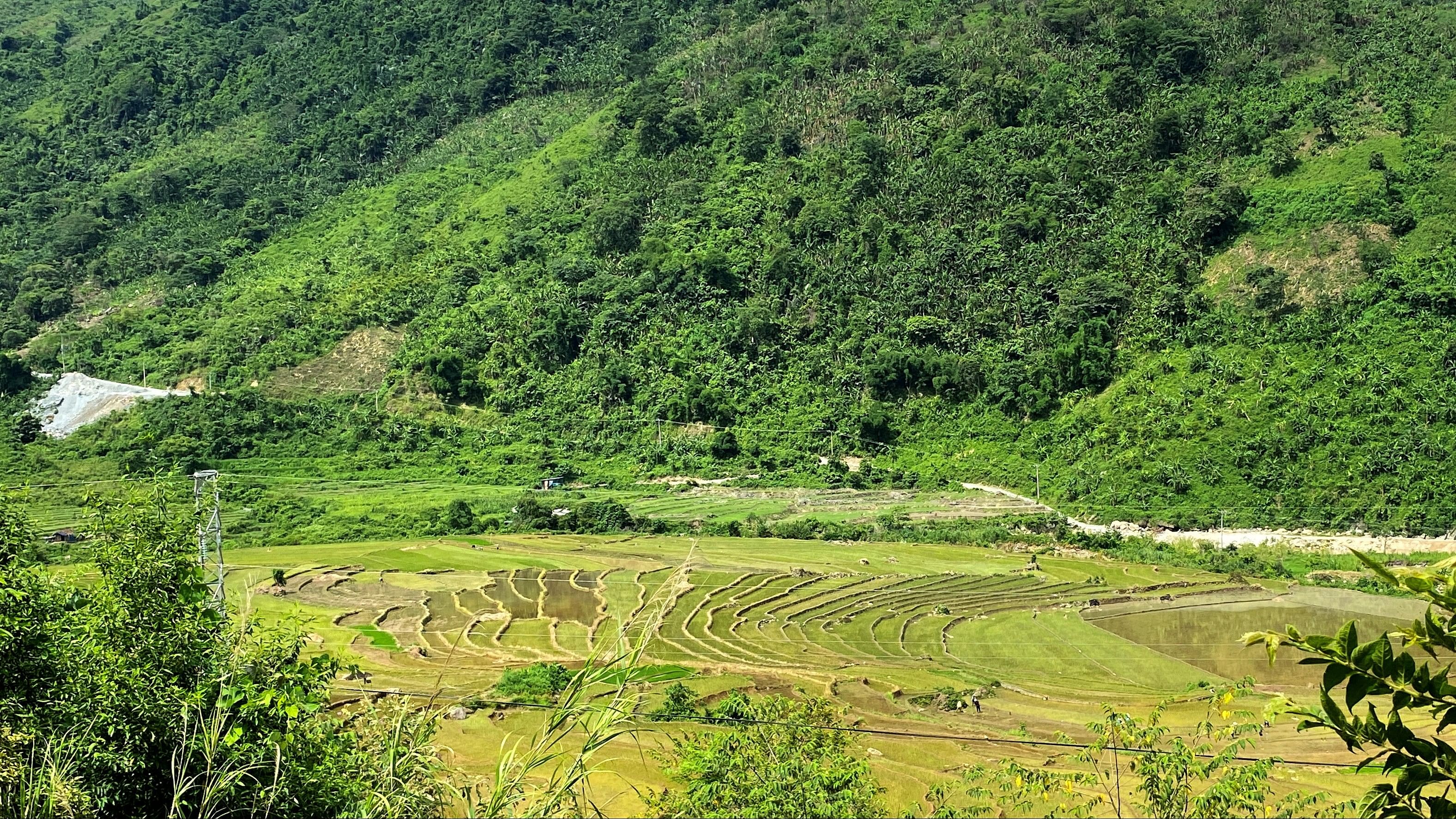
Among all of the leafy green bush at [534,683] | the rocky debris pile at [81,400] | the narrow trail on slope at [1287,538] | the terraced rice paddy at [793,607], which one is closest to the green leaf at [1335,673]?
the leafy green bush at [534,683]

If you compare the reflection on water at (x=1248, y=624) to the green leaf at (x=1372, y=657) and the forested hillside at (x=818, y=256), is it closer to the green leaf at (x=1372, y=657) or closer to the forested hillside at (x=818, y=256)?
the forested hillside at (x=818, y=256)

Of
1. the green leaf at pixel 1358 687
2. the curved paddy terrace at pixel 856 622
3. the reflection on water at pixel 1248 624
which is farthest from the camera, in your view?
the reflection on water at pixel 1248 624

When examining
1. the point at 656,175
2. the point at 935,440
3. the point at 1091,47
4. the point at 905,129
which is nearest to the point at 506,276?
the point at 656,175

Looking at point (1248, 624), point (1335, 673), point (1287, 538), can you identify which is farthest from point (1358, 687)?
point (1287, 538)

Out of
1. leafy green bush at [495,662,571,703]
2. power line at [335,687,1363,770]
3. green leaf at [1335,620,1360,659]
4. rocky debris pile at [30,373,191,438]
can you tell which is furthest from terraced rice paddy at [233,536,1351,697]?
green leaf at [1335,620,1360,659]

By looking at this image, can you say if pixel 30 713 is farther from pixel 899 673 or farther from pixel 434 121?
pixel 434 121

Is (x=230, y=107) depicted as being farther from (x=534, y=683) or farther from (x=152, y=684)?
(x=152, y=684)
